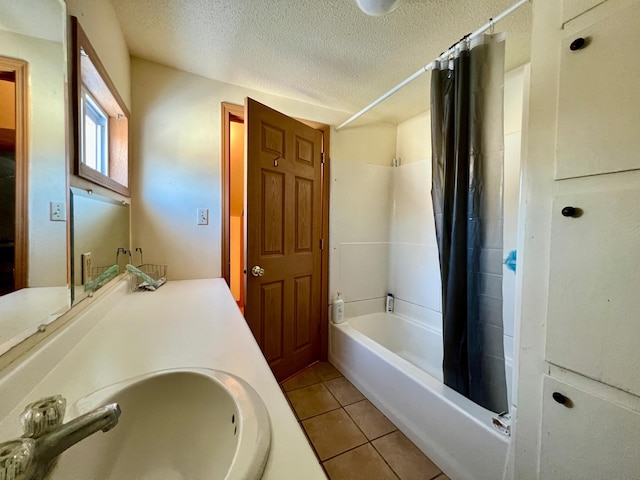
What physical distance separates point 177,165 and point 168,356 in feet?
4.72

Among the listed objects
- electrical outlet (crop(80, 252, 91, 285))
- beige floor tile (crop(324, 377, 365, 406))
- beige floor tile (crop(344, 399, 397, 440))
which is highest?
electrical outlet (crop(80, 252, 91, 285))

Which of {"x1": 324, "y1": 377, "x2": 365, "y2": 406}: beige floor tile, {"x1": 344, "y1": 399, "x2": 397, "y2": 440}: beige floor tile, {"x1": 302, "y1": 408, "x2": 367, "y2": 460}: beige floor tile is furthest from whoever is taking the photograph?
{"x1": 324, "y1": 377, "x2": 365, "y2": 406}: beige floor tile

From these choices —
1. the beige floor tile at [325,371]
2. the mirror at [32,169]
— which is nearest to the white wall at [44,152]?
the mirror at [32,169]

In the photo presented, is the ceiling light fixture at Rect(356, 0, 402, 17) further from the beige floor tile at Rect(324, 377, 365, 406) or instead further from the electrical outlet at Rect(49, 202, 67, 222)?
the beige floor tile at Rect(324, 377, 365, 406)

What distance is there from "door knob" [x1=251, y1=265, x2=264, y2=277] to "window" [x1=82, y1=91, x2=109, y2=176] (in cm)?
93

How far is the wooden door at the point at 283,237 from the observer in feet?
5.48

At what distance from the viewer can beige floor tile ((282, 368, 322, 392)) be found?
1874 mm

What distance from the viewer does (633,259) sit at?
23.0 inches

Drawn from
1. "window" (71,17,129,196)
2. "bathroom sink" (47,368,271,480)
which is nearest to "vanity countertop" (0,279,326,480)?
"bathroom sink" (47,368,271,480)

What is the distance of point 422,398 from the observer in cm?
133

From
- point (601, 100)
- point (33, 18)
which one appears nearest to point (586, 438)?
point (601, 100)

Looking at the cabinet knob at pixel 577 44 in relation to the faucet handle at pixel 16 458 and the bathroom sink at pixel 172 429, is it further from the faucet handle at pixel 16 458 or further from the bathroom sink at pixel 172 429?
the faucet handle at pixel 16 458

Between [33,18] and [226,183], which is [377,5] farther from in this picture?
[226,183]

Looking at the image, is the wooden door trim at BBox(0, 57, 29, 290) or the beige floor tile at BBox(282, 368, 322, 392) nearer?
the wooden door trim at BBox(0, 57, 29, 290)
